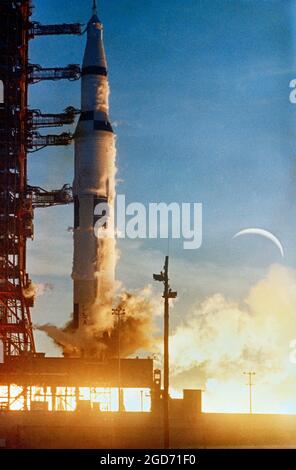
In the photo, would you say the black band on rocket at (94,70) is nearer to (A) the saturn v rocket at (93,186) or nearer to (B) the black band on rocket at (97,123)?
(A) the saturn v rocket at (93,186)

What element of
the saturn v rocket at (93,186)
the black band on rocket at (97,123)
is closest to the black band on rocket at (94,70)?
the saturn v rocket at (93,186)

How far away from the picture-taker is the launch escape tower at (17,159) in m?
95.9

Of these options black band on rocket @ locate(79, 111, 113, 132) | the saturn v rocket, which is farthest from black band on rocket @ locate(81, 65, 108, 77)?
black band on rocket @ locate(79, 111, 113, 132)

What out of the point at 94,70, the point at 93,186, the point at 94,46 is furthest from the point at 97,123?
the point at 94,46

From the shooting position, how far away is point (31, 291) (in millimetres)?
97375

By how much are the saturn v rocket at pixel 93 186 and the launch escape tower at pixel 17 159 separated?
2.11 m

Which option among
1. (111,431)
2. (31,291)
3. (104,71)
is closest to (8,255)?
(31,291)

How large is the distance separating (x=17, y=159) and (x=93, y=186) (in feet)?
28.6

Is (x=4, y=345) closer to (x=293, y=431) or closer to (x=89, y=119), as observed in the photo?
(x=89, y=119)

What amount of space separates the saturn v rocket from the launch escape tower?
211 centimetres

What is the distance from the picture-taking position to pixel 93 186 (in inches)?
3725

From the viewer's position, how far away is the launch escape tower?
9588cm

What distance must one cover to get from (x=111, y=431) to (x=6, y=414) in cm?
1622

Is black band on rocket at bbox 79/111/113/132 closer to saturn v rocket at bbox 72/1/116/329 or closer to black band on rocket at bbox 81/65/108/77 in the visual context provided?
saturn v rocket at bbox 72/1/116/329
